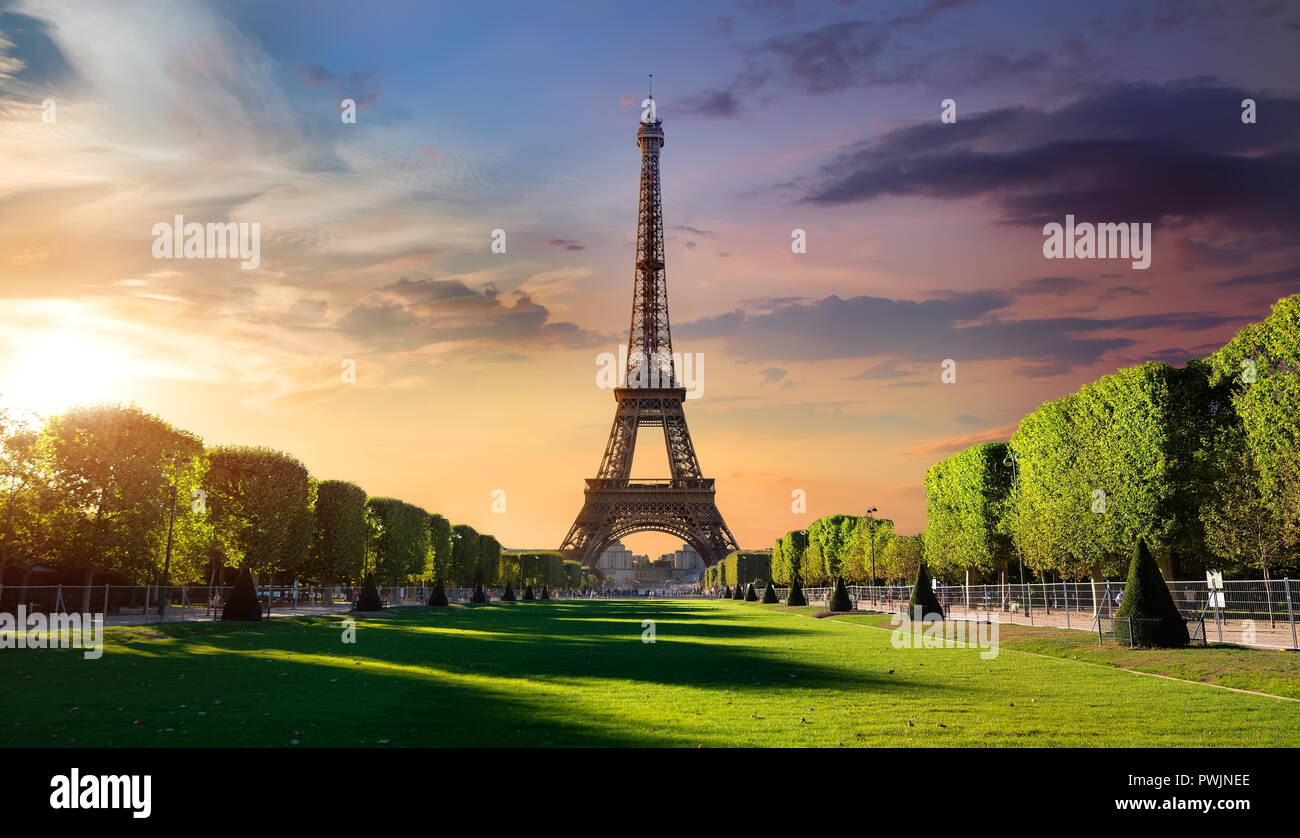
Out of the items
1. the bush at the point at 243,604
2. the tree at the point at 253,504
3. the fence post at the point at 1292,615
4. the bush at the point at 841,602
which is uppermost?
the tree at the point at 253,504

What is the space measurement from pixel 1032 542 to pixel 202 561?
1632 inches

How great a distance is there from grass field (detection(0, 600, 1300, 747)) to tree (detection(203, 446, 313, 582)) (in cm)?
2210

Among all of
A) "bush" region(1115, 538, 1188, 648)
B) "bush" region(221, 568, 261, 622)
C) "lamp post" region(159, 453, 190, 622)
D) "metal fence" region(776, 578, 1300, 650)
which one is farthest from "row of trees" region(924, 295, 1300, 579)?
"lamp post" region(159, 453, 190, 622)

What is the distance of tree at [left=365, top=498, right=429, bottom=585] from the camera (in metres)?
63.4

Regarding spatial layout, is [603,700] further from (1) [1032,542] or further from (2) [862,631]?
(1) [1032,542]

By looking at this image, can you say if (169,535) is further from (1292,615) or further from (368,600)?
(1292,615)

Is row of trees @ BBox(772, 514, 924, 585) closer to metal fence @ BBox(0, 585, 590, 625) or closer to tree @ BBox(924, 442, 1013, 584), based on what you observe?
tree @ BBox(924, 442, 1013, 584)

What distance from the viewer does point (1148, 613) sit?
21.8 meters

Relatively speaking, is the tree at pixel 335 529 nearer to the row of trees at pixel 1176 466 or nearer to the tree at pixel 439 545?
the tree at pixel 439 545

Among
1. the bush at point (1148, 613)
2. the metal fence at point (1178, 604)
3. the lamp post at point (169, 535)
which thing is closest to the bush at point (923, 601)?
the metal fence at point (1178, 604)

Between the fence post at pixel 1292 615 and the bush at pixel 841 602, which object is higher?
the fence post at pixel 1292 615

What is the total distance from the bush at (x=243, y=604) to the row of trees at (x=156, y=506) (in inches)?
177

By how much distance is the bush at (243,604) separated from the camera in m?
34.9
